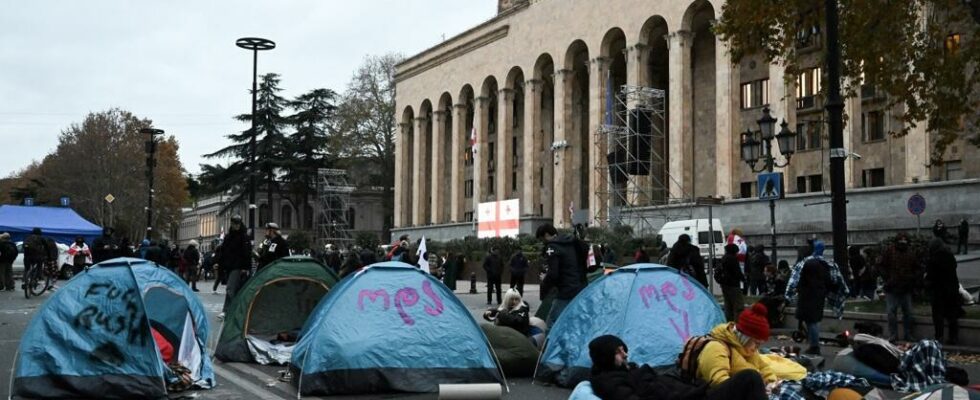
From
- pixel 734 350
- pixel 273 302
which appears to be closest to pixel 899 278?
pixel 734 350

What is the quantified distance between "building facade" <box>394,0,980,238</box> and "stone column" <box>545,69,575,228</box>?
Result: 0.22ft

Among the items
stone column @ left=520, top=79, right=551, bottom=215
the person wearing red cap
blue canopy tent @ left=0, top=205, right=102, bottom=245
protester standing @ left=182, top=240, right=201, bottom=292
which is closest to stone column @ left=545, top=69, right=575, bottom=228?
stone column @ left=520, top=79, right=551, bottom=215

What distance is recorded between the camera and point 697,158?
48.3m

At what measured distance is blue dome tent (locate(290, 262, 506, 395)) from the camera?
9914mm

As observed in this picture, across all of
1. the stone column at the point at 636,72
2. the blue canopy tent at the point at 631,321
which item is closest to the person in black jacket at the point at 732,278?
the blue canopy tent at the point at 631,321

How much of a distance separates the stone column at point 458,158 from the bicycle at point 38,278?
38.0 m

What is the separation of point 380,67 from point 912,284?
207 feet

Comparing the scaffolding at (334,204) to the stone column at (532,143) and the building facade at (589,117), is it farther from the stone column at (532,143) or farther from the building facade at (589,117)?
the stone column at (532,143)

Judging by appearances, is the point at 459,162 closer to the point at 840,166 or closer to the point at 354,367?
the point at 840,166

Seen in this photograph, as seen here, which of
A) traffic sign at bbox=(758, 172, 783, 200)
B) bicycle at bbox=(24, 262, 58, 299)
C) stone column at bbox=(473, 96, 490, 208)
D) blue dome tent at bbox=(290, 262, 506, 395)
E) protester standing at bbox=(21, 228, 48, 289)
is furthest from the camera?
stone column at bbox=(473, 96, 490, 208)

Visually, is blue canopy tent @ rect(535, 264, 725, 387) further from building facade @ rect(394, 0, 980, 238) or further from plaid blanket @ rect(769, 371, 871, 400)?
building facade @ rect(394, 0, 980, 238)

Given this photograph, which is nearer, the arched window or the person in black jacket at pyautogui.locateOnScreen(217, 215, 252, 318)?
the person in black jacket at pyautogui.locateOnScreen(217, 215, 252, 318)

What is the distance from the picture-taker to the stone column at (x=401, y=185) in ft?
234

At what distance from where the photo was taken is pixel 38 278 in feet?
82.5
